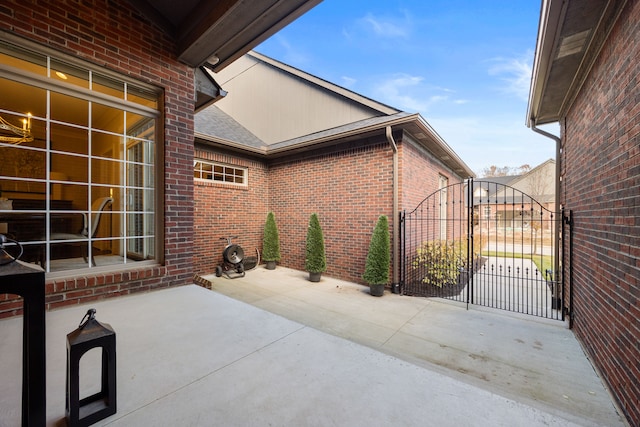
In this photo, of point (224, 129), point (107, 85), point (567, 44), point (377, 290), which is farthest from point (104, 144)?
point (567, 44)

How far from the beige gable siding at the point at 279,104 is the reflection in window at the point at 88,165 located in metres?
4.73

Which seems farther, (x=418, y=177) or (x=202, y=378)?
(x=418, y=177)

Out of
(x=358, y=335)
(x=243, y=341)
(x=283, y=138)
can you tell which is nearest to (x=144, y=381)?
(x=243, y=341)

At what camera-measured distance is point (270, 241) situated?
7738mm

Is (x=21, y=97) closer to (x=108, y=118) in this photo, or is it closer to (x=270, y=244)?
(x=108, y=118)

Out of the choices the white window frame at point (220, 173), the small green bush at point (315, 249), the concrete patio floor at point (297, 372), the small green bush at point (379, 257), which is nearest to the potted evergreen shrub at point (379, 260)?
the small green bush at point (379, 257)

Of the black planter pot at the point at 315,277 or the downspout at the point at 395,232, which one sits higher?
the downspout at the point at 395,232

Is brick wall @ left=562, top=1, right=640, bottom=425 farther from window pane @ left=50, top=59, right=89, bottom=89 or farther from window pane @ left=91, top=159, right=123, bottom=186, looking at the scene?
window pane @ left=91, top=159, right=123, bottom=186

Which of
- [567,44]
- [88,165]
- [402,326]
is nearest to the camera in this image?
[88,165]

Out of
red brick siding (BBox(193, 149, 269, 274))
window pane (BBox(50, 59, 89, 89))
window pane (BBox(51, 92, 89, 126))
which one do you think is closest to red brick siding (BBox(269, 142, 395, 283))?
red brick siding (BBox(193, 149, 269, 274))

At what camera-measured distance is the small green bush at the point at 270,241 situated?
7684 millimetres

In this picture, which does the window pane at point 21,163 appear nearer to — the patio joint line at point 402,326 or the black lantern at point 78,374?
the black lantern at point 78,374

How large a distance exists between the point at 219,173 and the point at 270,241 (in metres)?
2.36

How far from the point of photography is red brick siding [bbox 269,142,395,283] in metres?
6.17
